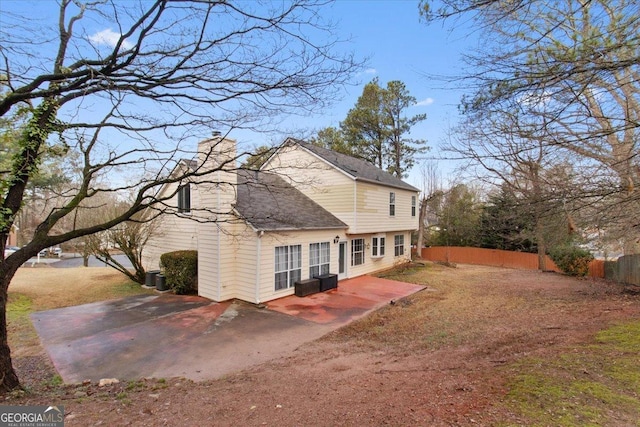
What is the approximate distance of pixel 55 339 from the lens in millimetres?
7617

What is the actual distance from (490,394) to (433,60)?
4415 mm

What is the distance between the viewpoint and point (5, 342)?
4660mm

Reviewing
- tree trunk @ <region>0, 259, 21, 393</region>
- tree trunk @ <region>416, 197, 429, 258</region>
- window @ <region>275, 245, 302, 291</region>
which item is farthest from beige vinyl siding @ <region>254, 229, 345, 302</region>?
tree trunk @ <region>416, 197, 429, 258</region>

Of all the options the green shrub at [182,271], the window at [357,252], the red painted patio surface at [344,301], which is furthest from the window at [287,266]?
the window at [357,252]

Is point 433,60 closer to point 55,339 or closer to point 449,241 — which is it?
point 55,339

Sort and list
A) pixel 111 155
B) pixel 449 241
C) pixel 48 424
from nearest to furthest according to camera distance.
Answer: pixel 48 424 → pixel 111 155 → pixel 449 241

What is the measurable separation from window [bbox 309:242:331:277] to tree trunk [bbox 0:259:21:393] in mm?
9338

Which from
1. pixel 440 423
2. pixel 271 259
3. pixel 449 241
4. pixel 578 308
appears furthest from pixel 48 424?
pixel 449 241

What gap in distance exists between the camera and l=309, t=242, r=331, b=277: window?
13.2 m

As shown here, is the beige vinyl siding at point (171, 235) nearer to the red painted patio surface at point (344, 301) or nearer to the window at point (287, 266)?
the window at point (287, 266)

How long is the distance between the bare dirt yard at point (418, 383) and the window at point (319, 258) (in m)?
4.94

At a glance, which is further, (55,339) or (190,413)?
(55,339)

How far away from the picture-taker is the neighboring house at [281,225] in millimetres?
10812

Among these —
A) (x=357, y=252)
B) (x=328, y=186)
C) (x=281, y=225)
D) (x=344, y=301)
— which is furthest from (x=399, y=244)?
(x=281, y=225)
